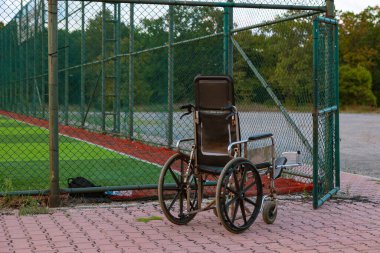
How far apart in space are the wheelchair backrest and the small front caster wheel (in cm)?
55

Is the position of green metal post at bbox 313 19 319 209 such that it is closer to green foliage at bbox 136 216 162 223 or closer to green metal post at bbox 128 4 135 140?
green foliage at bbox 136 216 162 223

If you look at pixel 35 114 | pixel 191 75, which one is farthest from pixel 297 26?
pixel 35 114

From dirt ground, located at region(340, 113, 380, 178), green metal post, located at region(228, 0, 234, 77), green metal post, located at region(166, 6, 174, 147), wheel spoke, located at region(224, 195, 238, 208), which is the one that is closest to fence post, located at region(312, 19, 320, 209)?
wheel spoke, located at region(224, 195, 238, 208)

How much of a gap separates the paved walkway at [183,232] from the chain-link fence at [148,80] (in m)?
0.85

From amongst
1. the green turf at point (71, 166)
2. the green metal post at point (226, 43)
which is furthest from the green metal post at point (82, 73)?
the green metal post at point (226, 43)

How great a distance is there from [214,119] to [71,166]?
624 cm

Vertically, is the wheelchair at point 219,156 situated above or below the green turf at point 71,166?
above

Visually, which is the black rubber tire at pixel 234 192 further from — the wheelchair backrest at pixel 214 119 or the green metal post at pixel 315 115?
the green metal post at pixel 315 115

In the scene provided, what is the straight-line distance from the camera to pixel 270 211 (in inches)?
258

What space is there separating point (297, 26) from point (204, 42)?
11.8 ft

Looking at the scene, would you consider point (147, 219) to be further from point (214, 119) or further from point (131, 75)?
point (131, 75)

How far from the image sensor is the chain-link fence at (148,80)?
8.88 metres

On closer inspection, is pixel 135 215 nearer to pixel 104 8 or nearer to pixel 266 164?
pixel 266 164

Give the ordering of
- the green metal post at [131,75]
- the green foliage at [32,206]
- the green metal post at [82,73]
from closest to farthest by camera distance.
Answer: the green foliage at [32,206] → the green metal post at [131,75] → the green metal post at [82,73]
